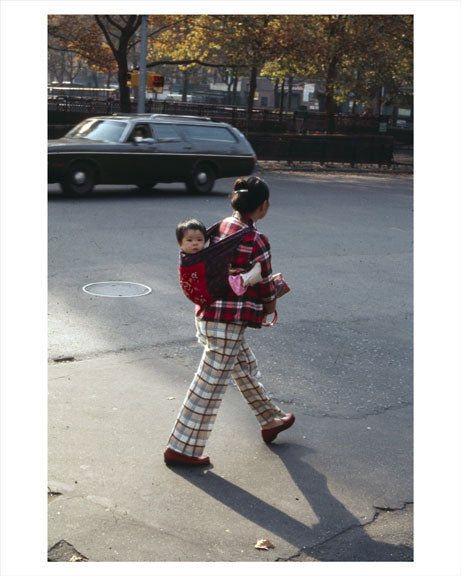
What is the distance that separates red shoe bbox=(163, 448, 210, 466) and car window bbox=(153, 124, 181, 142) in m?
13.2

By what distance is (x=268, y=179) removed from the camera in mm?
22922

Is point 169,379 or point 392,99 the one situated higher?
point 392,99

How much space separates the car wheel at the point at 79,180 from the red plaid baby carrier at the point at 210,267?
12143mm

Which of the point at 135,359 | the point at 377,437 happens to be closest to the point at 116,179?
the point at 135,359

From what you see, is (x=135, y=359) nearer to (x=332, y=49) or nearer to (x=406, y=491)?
(x=406, y=491)

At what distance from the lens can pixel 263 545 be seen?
3531mm

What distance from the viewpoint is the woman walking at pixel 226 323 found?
409 centimetres

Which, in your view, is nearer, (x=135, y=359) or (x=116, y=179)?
(x=135, y=359)

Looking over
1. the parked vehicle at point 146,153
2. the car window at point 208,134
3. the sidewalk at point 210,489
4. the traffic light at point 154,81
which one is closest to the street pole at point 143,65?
the traffic light at point 154,81

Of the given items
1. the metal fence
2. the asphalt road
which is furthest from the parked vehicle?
the metal fence

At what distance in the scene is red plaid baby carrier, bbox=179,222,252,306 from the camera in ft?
13.2
